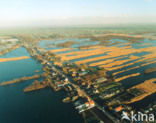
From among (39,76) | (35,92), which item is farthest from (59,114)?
(39,76)

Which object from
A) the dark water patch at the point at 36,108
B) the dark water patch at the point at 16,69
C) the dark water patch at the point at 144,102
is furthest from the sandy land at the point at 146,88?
the dark water patch at the point at 16,69

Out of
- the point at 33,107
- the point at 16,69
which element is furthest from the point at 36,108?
the point at 16,69

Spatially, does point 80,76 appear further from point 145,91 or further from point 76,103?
point 145,91

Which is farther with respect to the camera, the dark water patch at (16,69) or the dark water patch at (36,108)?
the dark water patch at (16,69)

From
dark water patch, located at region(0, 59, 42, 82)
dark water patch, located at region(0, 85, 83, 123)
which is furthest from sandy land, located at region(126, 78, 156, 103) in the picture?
dark water patch, located at region(0, 59, 42, 82)

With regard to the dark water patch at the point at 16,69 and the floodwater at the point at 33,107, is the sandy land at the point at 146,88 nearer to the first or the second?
the floodwater at the point at 33,107

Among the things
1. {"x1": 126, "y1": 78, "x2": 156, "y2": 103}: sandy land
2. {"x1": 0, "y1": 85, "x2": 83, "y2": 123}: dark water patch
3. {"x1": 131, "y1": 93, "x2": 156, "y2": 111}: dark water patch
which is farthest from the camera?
{"x1": 126, "y1": 78, "x2": 156, "y2": 103}: sandy land

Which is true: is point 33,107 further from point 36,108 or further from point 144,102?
point 144,102

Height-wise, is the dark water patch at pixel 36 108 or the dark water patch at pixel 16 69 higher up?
the dark water patch at pixel 16 69

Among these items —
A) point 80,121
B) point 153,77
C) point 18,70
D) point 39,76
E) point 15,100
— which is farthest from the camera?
point 18,70

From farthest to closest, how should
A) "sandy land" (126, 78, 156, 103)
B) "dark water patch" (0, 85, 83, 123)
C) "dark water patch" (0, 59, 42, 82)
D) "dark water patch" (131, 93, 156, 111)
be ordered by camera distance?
"dark water patch" (0, 59, 42, 82), "sandy land" (126, 78, 156, 103), "dark water patch" (131, 93, 156, 111), "dark water patch" (0, 85, 83, 123)

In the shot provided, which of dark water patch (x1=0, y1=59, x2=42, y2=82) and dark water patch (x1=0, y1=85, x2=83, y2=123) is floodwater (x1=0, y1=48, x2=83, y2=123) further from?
dark water patch (x1=0, y1=59, x2=42, y2=82)
